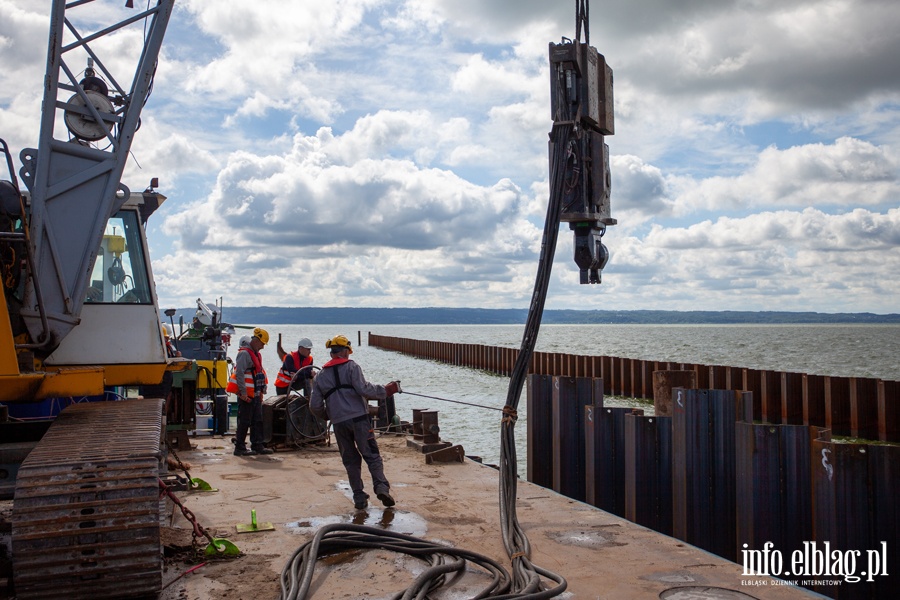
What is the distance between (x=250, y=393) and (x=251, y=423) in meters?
0.54

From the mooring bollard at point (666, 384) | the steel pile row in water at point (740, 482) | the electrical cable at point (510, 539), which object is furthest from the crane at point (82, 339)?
the mooring bollard at point (666, 384)

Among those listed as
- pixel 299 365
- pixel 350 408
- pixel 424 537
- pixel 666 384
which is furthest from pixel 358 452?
pixel 299 365

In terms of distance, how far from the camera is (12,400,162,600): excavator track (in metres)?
4.86

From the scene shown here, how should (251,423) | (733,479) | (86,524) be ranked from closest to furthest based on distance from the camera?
(86,524)
(733,479)
(251,423)

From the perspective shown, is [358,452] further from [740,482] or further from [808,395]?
[808,395]

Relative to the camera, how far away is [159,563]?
5.12 metres

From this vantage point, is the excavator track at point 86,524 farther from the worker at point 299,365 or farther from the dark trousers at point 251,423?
the worker at point 299,365

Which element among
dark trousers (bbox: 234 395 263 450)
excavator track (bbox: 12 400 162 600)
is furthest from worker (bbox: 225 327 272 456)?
excavator track (bbox: 12 400 162 600)

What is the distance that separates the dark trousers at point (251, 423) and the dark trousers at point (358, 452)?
3762mm

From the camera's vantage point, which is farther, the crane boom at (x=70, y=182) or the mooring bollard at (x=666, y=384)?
the mooring bollard at (x=666, y=384)

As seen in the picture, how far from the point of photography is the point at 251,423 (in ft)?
39.5

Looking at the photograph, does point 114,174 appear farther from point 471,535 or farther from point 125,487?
point 471,535

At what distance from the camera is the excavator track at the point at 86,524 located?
191 inches

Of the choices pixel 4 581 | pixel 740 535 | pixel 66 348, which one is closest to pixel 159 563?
pixel 4 581
